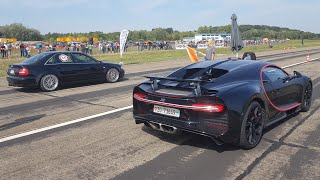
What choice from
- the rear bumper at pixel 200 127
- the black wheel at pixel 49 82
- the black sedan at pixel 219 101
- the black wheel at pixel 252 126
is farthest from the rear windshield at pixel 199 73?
the black wheel at pixel 49 82

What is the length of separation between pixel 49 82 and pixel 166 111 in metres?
7.23

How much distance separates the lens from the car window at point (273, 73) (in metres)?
6.25

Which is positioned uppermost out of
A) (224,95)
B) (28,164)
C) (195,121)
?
(224,95)

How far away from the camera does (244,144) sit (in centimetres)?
512

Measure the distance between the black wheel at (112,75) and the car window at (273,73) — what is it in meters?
7.72

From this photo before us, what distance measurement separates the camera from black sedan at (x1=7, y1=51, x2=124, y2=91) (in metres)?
11.1

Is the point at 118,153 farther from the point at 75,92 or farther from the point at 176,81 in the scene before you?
the point at 75,92

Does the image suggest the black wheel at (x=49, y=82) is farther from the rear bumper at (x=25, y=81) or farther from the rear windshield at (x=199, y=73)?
the rear windshield at (x=199, y=73)

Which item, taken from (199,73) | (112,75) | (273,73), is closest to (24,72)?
(112,75)

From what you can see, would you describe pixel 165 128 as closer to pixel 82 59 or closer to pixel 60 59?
pixel 60 59

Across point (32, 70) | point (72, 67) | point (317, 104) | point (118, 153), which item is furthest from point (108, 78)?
point (118, 153)

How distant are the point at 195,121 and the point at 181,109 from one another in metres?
0.27

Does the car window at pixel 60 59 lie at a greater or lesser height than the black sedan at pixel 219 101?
greater

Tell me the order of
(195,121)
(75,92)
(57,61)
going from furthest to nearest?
1. (57,61)
2. (75,92)
3. (195,121)
